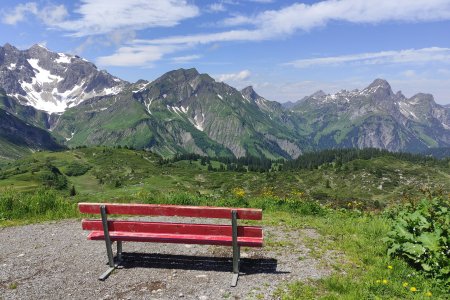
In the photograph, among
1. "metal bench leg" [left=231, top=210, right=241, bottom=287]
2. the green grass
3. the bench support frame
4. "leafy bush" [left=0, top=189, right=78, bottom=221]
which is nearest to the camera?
the green grass

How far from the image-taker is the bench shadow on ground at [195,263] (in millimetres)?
12969

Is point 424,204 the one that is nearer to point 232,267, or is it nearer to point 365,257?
point 365,257

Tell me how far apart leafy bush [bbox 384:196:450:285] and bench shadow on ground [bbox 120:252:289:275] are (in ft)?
13.0

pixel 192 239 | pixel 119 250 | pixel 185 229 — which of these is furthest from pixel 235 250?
pixel 119 250

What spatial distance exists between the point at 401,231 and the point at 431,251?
1.25 metres

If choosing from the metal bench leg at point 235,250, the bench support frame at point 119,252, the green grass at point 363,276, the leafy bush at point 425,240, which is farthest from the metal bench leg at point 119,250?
the leafy bush at point 425,240

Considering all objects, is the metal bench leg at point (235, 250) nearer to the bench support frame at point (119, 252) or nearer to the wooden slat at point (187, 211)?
the bench support frame at point (119, 252)

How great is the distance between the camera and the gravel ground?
1134cm

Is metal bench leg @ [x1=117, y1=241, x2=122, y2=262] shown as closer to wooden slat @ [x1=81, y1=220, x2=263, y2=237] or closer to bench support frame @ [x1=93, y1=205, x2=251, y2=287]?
bench support frame @ [x1=93, y1=205, x2=251, y2=287]

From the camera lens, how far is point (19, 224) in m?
19.2

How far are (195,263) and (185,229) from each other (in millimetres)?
1886

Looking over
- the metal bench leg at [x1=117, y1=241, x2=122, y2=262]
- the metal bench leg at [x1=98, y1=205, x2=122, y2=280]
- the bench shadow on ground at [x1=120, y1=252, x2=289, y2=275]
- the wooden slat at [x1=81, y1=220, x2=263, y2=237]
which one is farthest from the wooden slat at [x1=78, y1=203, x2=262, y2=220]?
the bench shadow on ground at [x1=120, y1=252, x2=289, y2=275]

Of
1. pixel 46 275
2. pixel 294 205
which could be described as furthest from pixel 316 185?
→ pixel 46 275

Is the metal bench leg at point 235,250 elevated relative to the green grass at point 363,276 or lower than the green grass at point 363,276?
elevated
